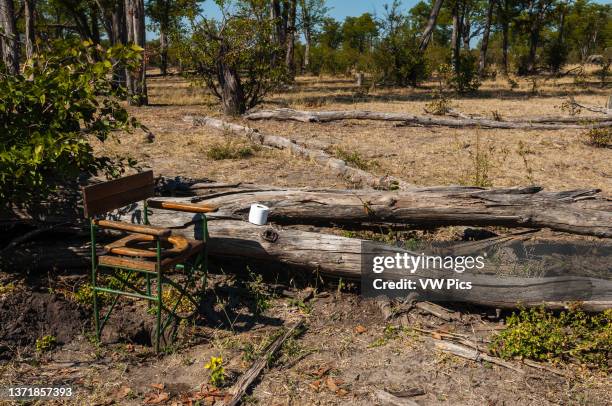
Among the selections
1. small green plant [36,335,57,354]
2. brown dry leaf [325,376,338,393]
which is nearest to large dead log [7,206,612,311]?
small green plant [36,335,57,354]

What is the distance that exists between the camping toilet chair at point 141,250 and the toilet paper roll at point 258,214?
413mm

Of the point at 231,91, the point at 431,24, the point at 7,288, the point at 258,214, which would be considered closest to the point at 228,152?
the point at 231,91

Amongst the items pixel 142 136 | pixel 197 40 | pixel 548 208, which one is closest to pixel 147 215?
pixel 548 208

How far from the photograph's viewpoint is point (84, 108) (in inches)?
185

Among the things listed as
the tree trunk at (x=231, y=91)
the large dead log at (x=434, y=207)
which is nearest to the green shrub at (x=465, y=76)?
the tree trunk at (x=231, y=91)

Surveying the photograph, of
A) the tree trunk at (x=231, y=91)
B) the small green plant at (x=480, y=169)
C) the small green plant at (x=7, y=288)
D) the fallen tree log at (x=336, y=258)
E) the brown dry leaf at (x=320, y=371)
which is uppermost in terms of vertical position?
the tree trunk at (x=231, y=91)

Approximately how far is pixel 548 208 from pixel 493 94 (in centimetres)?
1654

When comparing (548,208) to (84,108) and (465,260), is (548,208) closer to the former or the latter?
(465,260)

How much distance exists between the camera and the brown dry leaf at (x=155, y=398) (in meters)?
3.41

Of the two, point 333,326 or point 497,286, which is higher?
point 497,286

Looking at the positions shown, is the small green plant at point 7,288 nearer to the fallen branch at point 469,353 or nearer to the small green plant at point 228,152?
the fallen branch at point 469,353

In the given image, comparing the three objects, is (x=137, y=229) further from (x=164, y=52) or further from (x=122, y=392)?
(x=164, y=52)

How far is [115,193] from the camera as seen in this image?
165 inches

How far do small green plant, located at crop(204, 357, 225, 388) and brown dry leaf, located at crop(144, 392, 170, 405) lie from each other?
28 centimetres
